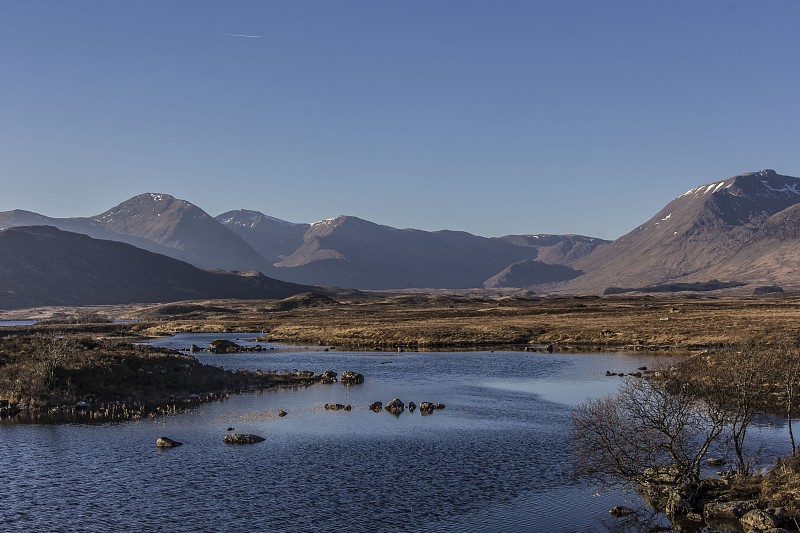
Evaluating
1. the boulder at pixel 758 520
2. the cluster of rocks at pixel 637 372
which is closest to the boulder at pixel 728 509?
the boulder at pixel 758 520

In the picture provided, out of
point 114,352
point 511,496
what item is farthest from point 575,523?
point 114,352

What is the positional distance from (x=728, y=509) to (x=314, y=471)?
2323cm

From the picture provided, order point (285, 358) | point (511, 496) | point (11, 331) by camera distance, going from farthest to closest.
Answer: point (11, 331) < point (285, 358) < point (511, 496)

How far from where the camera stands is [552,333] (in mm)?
141250

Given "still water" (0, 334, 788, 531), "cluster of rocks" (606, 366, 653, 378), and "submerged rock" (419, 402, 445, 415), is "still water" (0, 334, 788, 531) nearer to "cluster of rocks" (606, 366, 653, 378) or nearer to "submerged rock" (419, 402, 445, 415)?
"submerged rock" (419, 402, 445, 415)

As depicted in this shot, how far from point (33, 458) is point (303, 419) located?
70.5 feet

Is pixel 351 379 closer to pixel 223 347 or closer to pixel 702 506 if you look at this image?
pixel 223 347

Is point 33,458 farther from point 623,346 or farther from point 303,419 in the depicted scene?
point 623,346

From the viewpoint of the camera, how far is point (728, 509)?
34.5 meters

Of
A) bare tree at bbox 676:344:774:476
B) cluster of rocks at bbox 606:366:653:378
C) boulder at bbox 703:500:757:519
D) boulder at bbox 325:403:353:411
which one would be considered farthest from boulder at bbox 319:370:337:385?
boulder at bbox 703:500:757:519

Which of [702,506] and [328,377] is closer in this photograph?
[702,506]

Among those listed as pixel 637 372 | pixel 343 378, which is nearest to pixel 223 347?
pixel 343 378

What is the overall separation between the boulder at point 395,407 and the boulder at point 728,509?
32.6 meters

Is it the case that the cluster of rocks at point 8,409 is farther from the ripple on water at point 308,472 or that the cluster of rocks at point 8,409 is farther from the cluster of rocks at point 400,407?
the cluster of rocks at point 400,407
